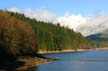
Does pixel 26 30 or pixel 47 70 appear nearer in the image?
pixel 47 70

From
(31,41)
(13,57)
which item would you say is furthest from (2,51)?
(31,41)

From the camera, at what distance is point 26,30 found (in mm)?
139875

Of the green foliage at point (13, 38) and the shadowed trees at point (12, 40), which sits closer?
the shadowed trees at point (12, 40)

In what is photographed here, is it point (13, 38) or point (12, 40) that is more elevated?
point (13, 38)

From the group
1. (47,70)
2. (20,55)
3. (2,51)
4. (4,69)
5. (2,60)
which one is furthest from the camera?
(20,55)

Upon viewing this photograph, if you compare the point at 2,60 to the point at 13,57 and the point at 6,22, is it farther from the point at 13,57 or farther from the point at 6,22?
the point at 6,22

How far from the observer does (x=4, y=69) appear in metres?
84.7

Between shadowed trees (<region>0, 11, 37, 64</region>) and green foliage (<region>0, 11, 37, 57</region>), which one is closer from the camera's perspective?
shadowed trees (<region>0, 11, 37, 64</region>)

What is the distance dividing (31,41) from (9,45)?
28.8 m

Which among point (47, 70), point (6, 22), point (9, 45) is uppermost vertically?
point (6, 22)

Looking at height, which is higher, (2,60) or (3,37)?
(3,37)

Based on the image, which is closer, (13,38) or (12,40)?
(12,40)

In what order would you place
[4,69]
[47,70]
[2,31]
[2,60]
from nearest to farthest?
[4,69] → [47,70] → [2,60] → [2,31]

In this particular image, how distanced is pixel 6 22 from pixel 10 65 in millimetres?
25400
